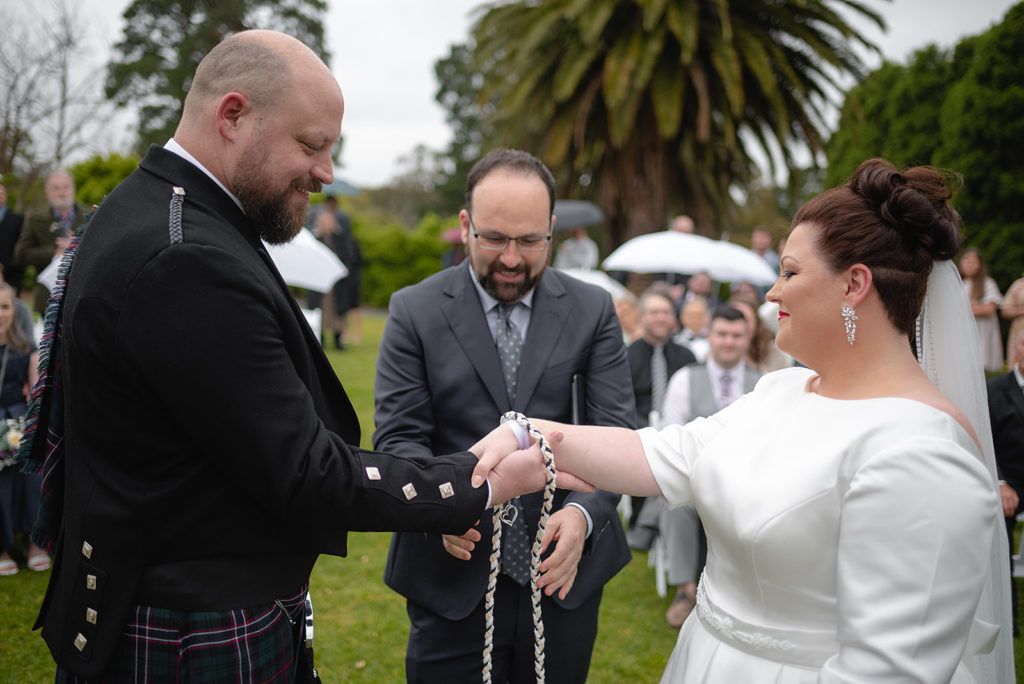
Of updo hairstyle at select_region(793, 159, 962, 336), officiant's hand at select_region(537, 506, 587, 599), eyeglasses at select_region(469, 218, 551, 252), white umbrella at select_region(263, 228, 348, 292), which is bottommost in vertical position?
officiant's hand at select_region(537, 506, 587, 599)

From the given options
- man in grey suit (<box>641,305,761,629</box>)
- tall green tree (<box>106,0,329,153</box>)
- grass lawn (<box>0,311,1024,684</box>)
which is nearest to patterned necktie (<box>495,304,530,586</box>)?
grass lawn (<box>0,311,1024,684</box>)

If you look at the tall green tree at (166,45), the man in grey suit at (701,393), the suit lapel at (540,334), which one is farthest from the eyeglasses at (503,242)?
the tall green tree at (166,45)

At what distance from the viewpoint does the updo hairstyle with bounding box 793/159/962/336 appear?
71.5 inches

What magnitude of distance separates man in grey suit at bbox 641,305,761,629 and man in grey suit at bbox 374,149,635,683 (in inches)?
110

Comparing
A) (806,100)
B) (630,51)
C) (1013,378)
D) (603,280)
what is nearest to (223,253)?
(1013,378)

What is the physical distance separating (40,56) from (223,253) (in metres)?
13.1

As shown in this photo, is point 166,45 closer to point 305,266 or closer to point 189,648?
point 305,266

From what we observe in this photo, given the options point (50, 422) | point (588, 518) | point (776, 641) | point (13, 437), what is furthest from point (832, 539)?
point (13, 437)

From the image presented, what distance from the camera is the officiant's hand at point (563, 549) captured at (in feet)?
7.44

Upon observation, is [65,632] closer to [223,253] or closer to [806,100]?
[223,253]

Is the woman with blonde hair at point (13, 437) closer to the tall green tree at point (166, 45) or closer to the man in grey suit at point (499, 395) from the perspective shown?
the man in grey suit at point (499, 395)

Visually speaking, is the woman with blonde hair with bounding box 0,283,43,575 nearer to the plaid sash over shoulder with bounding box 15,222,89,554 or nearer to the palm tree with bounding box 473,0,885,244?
the plaid sash over shoulder with bounding box 15,222,89,554

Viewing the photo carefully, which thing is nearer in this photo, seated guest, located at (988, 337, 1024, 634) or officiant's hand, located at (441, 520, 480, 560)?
officiant's hand, located at (441, 520, 480, 560)

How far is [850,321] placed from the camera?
183 cm
